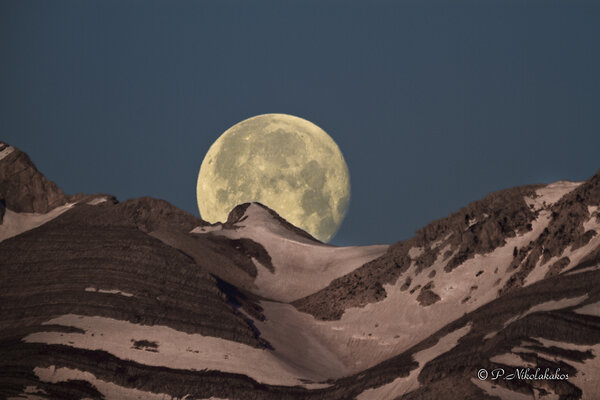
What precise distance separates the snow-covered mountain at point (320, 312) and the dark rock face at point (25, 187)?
19.4 meters

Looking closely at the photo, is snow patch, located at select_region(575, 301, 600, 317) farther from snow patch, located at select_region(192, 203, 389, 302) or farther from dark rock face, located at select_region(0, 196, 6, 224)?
dark rock face, located at select_region(0, 196, 6, 224)

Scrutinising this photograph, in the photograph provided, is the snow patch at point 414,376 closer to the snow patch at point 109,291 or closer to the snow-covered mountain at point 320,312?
the snow-covered mountain at point 320,312

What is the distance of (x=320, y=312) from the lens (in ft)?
248

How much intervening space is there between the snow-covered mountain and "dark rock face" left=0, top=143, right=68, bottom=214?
19.4 metres

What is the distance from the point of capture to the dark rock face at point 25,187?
101125 millimetres

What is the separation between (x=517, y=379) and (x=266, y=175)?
209ft

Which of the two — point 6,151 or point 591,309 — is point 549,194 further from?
point 6,151

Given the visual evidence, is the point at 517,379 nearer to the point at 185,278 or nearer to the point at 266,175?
the point at 185,278

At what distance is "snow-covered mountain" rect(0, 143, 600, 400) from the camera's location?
48.8 metres

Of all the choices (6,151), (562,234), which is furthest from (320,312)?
(6,151)

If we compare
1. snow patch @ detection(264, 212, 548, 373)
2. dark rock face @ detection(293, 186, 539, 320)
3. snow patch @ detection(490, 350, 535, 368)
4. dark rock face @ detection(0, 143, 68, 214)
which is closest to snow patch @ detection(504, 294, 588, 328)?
snow patch @ detection(490, 350, 535, 368)

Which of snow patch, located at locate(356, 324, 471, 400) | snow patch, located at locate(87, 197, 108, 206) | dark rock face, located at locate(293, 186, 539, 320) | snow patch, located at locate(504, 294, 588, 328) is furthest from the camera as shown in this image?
snow patch, located at locate(87, 197, 108, 206)

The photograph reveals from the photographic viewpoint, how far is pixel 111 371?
5556cm

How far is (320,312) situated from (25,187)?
42.3 metres
